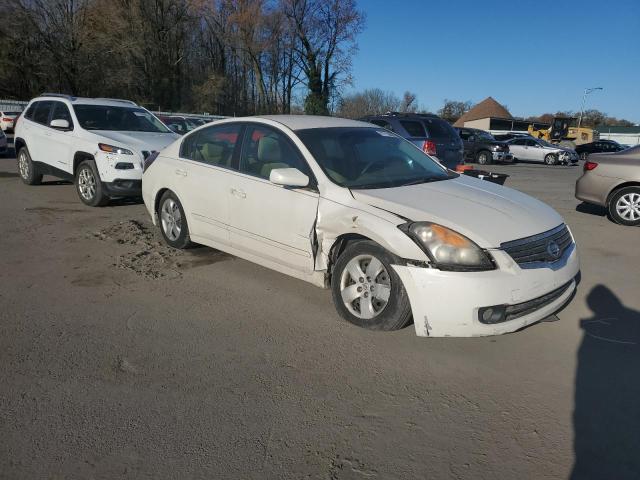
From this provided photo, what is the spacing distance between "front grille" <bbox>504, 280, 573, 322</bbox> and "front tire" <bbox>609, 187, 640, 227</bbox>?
5663mm

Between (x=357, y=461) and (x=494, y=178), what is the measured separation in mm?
5436

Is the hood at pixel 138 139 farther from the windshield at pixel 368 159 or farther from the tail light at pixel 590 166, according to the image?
the tail light at pixel 590 166

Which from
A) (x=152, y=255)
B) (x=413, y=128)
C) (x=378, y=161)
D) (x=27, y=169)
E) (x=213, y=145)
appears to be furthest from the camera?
(x=413, y=128)

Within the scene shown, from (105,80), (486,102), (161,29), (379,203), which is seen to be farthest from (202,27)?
(379,203)

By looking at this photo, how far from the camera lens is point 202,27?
53781 mm

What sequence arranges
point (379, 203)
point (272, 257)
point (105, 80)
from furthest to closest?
1. point (105, 80)
2. point (272, 257)
3. point (379, 203)

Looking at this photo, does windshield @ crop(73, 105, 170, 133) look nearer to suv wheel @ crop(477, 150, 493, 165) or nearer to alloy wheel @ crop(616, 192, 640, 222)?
alloy wheel @ crop(616, 192, 640, 222)

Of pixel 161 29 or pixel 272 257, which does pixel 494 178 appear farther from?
pixel 161 29

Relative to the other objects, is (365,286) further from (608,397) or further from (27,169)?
(27,169)

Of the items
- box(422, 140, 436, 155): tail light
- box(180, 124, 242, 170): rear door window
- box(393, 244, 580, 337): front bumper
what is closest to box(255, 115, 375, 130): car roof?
box(180, 124, 242, 170): rear door window

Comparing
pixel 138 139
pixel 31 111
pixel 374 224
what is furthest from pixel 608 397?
pixel 31 111

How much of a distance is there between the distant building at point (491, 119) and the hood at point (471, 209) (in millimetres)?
64186

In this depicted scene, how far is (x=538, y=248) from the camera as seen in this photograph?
3639mm

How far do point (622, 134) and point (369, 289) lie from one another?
70.9m
